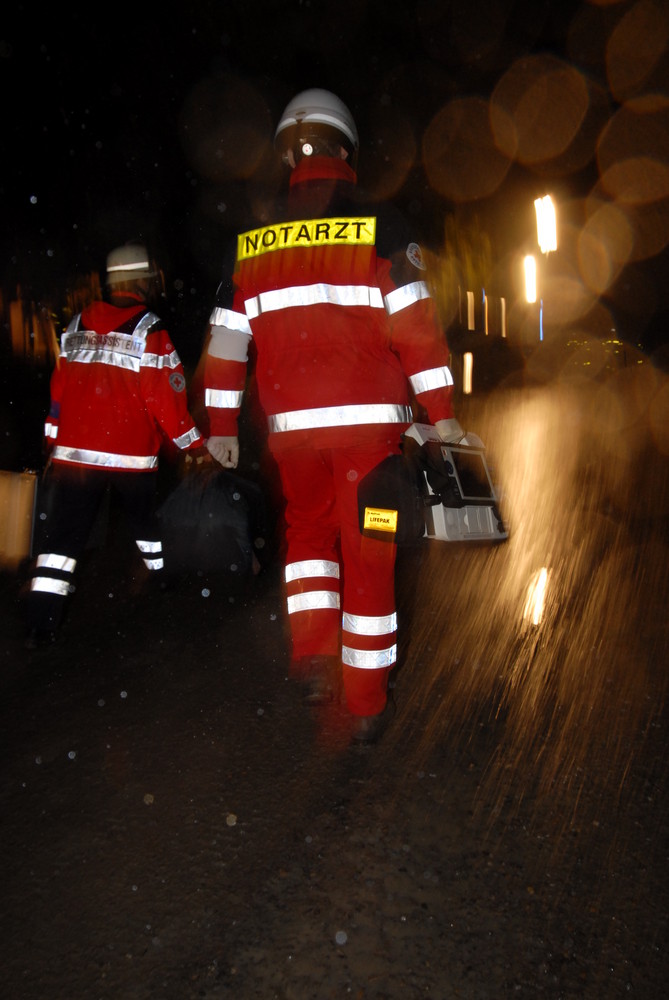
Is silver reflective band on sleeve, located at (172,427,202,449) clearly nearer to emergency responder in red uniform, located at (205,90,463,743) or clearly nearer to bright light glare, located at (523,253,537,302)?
emergency responder in red uniform, located at (205,90,463,743)

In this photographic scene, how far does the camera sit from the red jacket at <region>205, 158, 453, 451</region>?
2662 mm

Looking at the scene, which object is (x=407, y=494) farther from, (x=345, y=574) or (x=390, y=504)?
(x=345, y=574)

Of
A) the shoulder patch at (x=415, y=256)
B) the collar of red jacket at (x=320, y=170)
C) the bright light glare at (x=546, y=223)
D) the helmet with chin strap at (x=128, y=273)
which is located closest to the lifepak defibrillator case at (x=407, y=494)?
the shoulder patch at (x=415, y=256)

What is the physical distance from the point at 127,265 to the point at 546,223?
2557 centimetres

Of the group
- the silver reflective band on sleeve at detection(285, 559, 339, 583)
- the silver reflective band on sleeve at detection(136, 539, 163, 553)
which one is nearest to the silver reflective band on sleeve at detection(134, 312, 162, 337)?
the silver reflective band on sleeve at detection(136, 539, 163, 553)

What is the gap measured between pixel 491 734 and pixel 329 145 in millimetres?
2341

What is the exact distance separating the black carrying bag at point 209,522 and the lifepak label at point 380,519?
1564 mm

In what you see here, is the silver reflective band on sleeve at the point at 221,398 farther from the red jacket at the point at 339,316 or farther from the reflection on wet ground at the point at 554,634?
the reflection on wet ground at the point at 554,634

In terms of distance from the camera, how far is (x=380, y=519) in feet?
8.84

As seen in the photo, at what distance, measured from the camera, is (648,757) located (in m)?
2.54

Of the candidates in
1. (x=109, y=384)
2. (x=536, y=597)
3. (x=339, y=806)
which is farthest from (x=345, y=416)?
(x=536, y=597)

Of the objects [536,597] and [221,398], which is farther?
[536,597]

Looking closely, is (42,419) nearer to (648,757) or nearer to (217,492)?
(217,492)

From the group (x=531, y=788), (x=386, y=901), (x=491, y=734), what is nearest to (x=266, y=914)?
(x=386, y=901)
